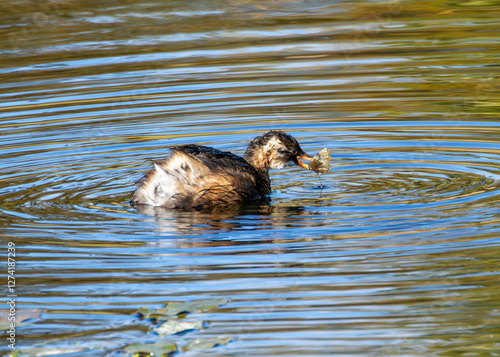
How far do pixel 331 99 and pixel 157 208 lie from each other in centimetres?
440

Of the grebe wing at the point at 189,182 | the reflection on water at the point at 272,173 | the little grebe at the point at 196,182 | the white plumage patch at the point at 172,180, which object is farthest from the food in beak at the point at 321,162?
the white plumage patch at the point at 172,180

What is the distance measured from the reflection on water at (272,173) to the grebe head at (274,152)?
0.27 meters

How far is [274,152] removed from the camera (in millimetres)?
8289

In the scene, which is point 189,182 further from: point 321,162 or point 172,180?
point 321,162

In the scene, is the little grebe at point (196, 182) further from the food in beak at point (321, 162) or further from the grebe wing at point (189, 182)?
the food in beak at point (321, 162)

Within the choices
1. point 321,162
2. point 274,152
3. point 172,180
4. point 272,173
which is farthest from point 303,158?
point 172,180

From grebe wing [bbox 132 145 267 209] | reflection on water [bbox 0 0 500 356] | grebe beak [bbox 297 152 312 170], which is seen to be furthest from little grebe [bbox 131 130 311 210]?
grebe beak [bbox 297 152 312 170]

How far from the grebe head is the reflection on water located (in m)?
0.27

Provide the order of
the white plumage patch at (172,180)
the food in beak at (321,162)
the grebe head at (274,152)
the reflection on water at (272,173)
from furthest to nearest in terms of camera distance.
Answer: the grebe head at (274,152) < the food in beak at (321,162) < the white plumage patch at (172,180) < the reflection on water at (272,173)

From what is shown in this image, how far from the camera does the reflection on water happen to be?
4.97 meters

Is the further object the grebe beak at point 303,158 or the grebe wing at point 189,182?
the grebe beak at point 303,158

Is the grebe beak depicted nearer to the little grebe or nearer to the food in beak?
the food in beak

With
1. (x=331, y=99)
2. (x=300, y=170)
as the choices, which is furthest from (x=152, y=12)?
(x=300, y=170)

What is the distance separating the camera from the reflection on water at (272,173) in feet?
16.3
